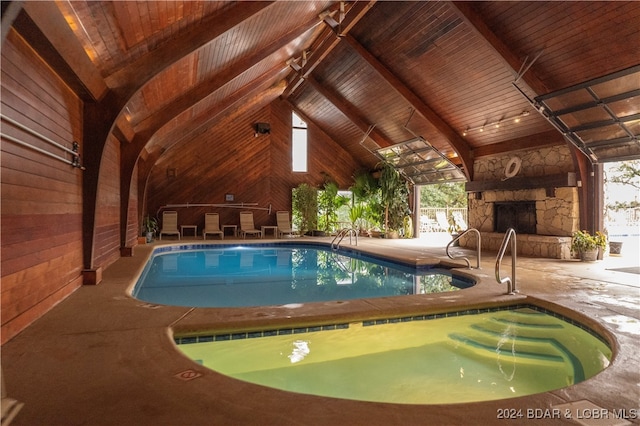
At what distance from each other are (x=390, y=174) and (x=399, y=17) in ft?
21.2

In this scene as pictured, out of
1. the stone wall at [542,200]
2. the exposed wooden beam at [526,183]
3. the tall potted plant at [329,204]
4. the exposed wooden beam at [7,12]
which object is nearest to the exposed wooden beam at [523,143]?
the stone wall at [542,200]

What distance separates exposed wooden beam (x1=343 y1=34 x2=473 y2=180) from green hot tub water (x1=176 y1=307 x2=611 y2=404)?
7041 millimetres

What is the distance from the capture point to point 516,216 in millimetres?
9953

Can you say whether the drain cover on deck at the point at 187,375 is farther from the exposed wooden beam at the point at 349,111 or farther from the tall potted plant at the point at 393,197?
the tall potted plant at the point at 393,197

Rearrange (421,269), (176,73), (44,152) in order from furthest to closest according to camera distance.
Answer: (421,269)
(176,73)
(44,152)

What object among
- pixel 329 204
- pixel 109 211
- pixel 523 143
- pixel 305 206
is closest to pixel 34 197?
pixel 109 211

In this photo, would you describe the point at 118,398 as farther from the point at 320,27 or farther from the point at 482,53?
the point at 320,27

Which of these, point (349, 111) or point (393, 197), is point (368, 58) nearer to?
point (349, 111)

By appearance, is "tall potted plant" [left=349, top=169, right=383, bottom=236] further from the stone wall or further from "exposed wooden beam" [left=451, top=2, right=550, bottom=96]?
"exposed wooden beam" [left=451, top=2, right=550, bottom=96]

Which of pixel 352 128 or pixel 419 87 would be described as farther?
pixel 352 128

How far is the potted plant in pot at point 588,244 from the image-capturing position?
788 cm

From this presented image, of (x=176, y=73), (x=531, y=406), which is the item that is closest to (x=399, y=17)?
(x=176, y=73)

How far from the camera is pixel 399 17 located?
812 centimetres

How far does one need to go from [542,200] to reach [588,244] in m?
1.52
